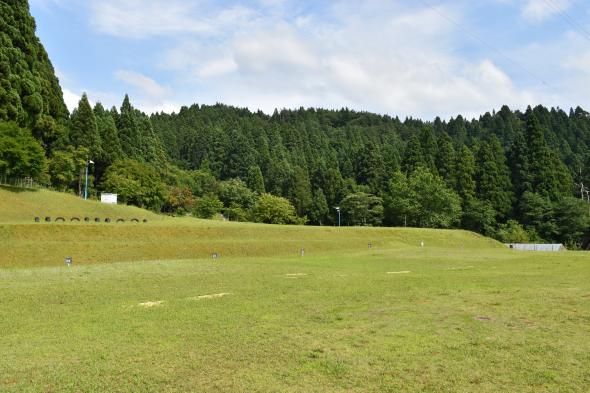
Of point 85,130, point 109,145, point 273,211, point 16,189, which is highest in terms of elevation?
point 85,130

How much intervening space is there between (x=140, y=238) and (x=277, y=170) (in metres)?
78.4

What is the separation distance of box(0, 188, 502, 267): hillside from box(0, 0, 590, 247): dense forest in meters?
5.98

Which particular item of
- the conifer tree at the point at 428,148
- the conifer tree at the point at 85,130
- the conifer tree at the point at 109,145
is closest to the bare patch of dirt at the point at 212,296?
the conifer tree at the point at 85,130

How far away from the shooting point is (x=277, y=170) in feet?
384

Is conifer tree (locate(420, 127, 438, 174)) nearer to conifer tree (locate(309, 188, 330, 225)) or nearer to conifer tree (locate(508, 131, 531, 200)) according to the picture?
conifer tree (locate(508, 131, 531, 200))

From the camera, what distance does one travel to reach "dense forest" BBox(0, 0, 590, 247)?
54375mm

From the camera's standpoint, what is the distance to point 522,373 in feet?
24.2

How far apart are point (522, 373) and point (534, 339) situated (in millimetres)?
2108

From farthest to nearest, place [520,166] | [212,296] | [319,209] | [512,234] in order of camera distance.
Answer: [319,209], [520,166], [512,234], [212,296]

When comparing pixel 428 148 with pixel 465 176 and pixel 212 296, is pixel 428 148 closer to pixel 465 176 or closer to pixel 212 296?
pixel 465 176

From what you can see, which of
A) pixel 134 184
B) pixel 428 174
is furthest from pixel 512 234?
pixel 134 184

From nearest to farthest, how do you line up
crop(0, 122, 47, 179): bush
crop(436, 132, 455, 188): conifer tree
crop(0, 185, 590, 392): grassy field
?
crop(0, 185, 590, 392): grassy field
crop(0, 122, 47, 179): bush
crop(436, 132, 455, 188): conifer tree

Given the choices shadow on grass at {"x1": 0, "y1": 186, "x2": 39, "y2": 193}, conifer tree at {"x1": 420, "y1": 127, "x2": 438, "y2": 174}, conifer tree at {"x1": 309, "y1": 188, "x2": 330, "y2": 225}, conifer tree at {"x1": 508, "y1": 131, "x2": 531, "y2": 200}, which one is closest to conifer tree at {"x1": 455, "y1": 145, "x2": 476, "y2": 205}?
conifer tree at {"x1": 420, "y1": 127, "x2": 438, "y2": 174}

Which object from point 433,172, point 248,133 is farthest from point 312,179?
point 248,133
